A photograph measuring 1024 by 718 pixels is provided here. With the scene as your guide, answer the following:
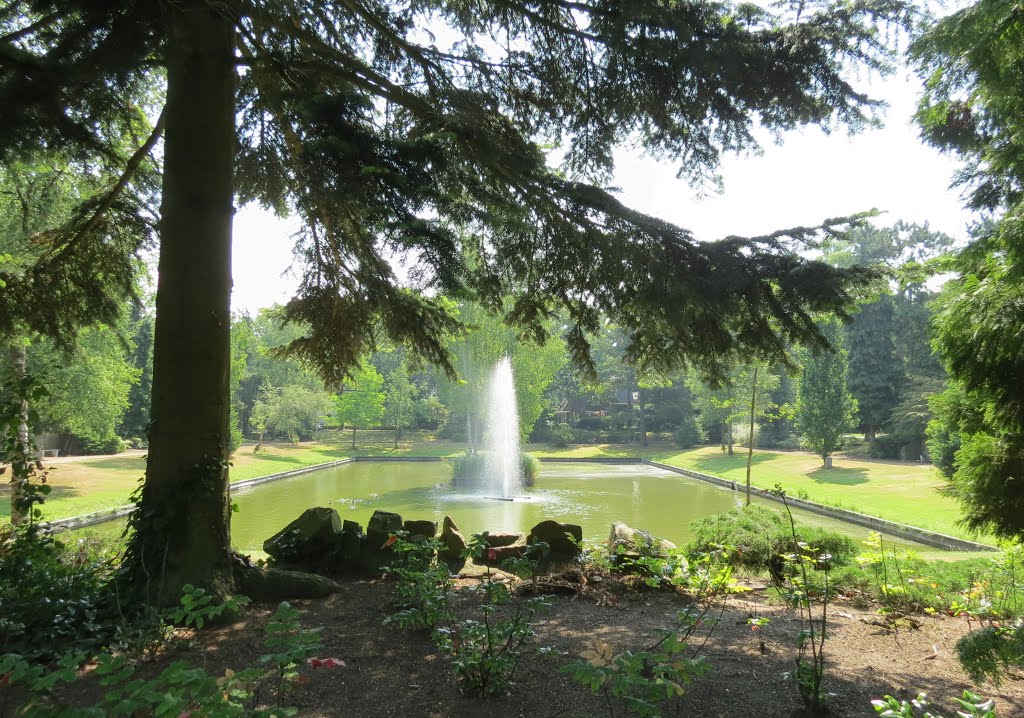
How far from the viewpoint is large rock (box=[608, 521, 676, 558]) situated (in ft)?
17.2

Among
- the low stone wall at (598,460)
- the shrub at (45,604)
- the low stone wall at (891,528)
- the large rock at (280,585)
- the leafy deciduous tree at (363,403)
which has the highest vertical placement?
the leafy deciduous tree at (363,403)

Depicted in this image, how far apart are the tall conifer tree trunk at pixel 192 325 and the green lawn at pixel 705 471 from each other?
3241mm

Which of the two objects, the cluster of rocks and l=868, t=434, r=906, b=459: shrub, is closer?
the cluster of rocks

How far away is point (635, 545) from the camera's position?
5.38m

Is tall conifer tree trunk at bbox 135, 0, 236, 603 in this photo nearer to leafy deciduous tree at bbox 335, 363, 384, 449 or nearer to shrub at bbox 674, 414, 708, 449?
leafy deciduous tree at bbox 335, 363, 384, 449

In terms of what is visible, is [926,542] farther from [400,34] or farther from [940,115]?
[400,34]

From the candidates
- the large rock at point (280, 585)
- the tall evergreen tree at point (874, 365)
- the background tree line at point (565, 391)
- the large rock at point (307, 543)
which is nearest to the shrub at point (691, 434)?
the background tree line at point (565, 391)

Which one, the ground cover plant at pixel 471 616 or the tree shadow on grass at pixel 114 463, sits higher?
the ground cover plant at pixel 471 616

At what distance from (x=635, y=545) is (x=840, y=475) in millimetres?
22585

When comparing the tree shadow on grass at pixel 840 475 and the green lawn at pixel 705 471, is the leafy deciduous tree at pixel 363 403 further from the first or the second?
the tree shadow on grass at pixel 840 475

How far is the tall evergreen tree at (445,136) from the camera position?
4066mm

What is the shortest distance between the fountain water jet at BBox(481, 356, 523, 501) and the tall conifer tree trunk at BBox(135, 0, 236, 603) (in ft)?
49.1

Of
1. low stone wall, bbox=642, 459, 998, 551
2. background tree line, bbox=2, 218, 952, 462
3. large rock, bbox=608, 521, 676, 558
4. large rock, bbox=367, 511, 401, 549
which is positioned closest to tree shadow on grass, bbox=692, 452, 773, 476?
background tree line, bbox=2, 218, 952, 462

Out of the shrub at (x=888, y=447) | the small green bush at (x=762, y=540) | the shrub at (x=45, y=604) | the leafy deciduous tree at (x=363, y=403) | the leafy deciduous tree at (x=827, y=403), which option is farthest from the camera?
the leafy deciduous tree at (x=363, y=403)
